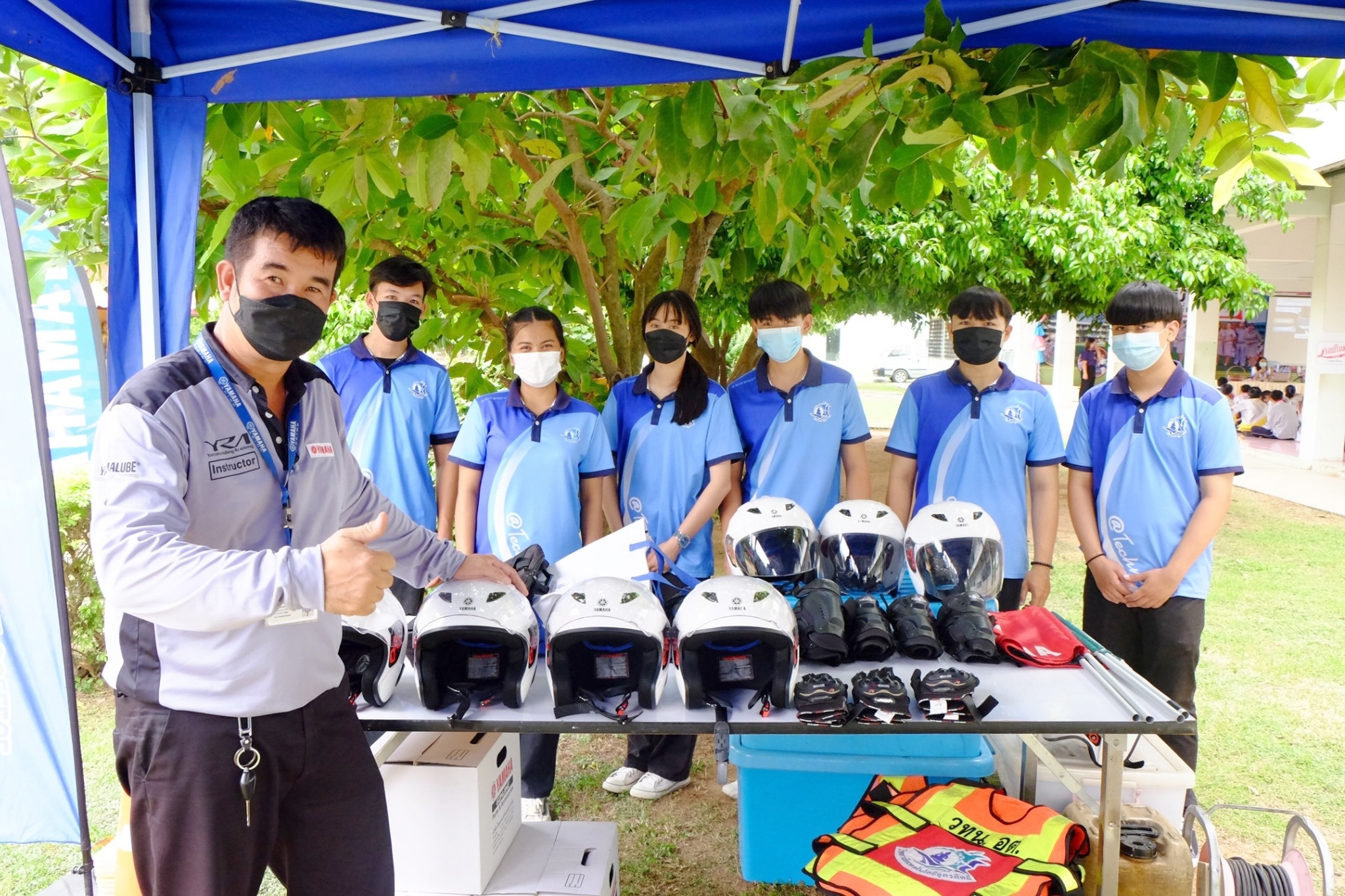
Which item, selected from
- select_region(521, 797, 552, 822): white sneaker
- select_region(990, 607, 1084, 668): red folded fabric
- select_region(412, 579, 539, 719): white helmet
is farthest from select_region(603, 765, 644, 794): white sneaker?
select_region(990, 607, 1084, 668): red folded fabric

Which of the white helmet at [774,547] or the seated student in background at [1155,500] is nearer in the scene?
the white helmet at [774,547]

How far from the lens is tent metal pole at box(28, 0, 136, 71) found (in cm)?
226

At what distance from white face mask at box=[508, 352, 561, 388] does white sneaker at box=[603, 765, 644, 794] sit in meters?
1.80

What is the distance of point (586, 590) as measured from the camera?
2.58m

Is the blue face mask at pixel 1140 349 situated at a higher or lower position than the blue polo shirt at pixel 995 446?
higher

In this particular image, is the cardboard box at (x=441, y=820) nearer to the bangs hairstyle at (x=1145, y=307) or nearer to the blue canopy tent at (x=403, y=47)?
the blue canopy tent at (x=403, y=47)

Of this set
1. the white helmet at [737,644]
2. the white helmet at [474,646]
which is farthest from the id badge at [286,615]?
the white helmet at [737,644]

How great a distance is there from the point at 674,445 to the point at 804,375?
0.65 m

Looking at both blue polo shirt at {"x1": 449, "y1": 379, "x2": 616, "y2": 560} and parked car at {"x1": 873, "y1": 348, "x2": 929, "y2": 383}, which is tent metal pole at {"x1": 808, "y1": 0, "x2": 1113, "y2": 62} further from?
parked car at {"x1": 873, "y1": 348, "x2": 929, "y2": 383}

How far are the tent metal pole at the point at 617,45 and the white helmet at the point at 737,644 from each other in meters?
1.51

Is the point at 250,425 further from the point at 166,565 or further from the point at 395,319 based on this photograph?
the point at 395,319

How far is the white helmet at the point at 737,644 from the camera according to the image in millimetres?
2441

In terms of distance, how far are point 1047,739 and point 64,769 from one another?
10.7ft

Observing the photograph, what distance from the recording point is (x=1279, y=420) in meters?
19.4
